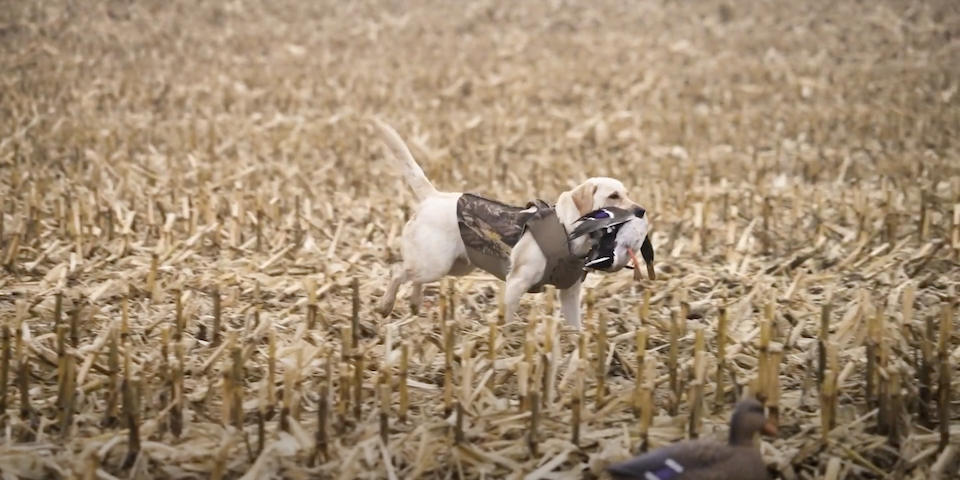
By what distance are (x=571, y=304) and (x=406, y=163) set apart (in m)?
1.08

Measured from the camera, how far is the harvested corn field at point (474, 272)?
3.88 metres

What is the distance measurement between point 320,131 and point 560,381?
22.1 feet

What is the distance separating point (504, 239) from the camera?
197 inches

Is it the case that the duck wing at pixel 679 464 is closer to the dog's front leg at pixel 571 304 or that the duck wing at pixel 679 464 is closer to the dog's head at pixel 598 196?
the dog's head at pixel 598 196

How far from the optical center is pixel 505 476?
363 centimetres

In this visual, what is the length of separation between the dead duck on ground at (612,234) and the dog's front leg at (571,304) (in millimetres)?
337

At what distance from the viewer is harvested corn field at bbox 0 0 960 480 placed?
3879mm

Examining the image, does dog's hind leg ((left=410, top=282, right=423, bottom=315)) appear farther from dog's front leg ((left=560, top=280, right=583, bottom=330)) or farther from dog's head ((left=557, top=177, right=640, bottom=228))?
dog's head ((left=557, top=177, right=640, bottom=228))

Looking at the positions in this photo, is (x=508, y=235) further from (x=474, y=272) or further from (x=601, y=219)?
(x=474, y=272)

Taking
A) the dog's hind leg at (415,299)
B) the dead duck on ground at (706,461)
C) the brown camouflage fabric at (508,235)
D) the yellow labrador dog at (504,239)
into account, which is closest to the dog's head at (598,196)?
the yellow labrador dog at (504,239)

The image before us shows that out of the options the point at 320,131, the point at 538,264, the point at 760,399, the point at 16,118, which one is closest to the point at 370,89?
the point at 320,131

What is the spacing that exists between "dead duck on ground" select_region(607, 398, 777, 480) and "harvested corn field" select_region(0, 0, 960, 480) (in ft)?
1.03

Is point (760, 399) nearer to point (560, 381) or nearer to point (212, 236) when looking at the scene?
point (560, 381)

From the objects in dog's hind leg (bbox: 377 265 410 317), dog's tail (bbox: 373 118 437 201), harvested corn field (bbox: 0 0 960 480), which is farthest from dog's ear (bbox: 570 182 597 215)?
dog's hind leg (bbox: 377 265 410 317)
